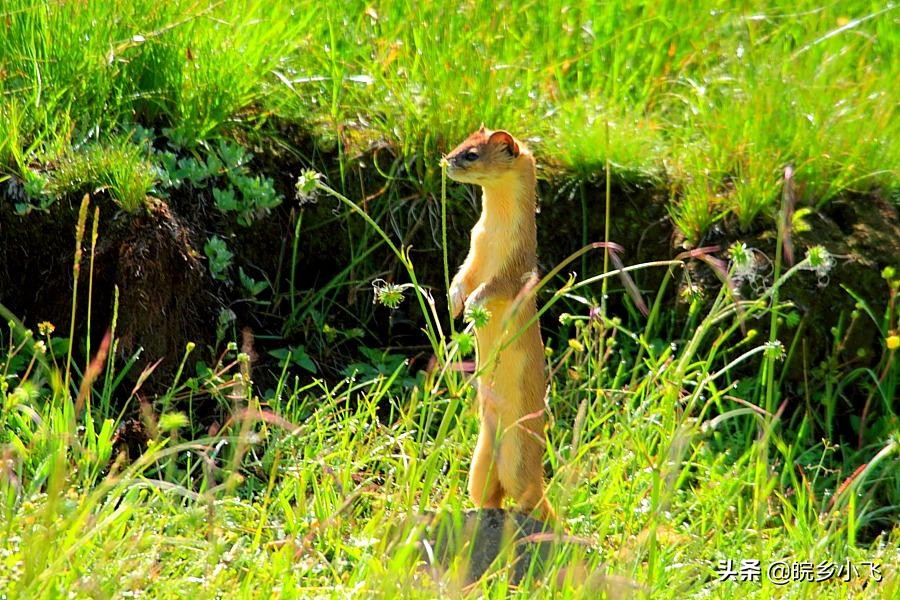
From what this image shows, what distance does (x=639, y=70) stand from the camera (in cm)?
491

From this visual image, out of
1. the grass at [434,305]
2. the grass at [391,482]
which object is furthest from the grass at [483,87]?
the grass at [391,482]

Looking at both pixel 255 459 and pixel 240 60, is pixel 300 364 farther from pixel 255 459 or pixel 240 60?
pixel 240 60

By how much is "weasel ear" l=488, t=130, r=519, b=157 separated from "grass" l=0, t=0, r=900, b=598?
308mm

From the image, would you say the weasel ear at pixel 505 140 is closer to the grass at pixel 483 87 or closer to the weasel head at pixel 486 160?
the weasel head at pixel 486 160

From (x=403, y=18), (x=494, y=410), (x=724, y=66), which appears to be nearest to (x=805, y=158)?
(x=724, y=66)

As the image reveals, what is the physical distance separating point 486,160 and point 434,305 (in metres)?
0.66

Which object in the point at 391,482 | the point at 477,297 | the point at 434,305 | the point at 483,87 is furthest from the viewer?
the point at 483,87

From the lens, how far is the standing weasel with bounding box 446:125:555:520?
→ 10.4 ft

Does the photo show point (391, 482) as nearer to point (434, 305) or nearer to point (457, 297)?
point (457, 297)

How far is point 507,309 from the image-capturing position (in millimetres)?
3186

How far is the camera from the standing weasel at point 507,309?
317 centimetres

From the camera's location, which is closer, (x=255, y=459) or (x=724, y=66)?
(x=255, y=459)

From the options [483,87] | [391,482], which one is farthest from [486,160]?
[483,87]

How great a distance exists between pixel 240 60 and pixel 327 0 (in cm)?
63
